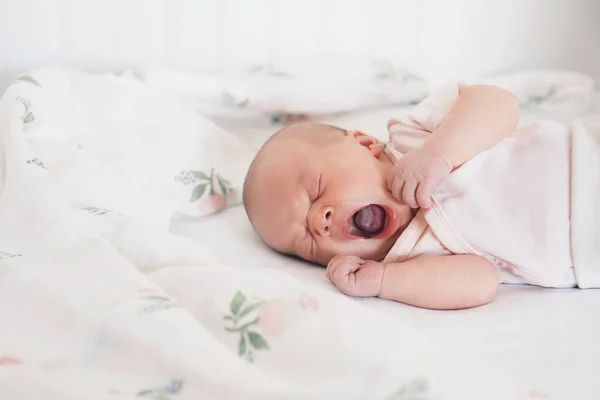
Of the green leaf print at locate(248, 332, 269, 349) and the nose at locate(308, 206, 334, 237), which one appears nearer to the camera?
the green leaf print at locate(248, 332, 269, 349)

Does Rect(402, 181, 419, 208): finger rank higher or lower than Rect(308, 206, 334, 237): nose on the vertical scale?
higher

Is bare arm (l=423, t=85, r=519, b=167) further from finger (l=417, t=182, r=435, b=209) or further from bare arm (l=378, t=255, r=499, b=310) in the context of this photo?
bare arm (l=378, t=255, r=499, b=310)

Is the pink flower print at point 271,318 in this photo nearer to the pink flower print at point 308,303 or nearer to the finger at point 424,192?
the pink flower print at point 308,303

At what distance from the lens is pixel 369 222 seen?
38.4 inches

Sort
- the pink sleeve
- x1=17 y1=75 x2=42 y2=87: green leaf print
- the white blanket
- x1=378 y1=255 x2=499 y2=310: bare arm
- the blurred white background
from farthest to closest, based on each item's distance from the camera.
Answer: the blurred white background < x1=17 y1=75 x2=42 y2=87: green leaf print < the pink sleeve < x1=378 y1=255 x2=499 y2=310: bare arm < the white blanket

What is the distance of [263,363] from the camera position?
27.0 inches

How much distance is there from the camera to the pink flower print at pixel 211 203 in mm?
1132

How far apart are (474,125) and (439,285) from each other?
26 cm

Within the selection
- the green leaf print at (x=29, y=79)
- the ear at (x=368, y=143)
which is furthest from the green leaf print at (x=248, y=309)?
the green leaf print at (x=29, y=79)

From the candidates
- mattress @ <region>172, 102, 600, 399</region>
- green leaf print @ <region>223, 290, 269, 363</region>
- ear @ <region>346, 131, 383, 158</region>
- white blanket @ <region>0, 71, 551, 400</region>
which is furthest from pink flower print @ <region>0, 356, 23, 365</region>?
ear @ <region>346, 131, 383, 158</region>

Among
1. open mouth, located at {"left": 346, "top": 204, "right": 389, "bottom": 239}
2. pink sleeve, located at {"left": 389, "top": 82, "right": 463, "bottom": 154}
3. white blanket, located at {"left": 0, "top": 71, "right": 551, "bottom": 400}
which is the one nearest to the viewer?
white blanket, located at {"left": 0, "top": 71, "right": 551, "bottom": 400}

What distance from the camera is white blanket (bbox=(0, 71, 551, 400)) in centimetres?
64

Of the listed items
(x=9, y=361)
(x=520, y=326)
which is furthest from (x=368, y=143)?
(x=9, y=361)

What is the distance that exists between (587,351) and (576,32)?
1.05 m
